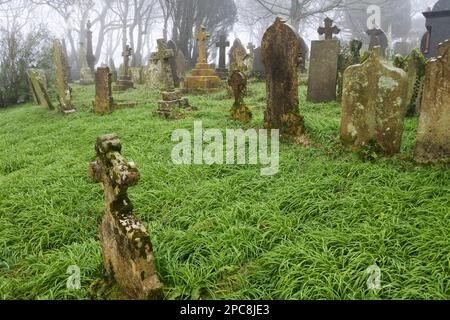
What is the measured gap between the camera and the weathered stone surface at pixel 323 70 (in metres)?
8.59

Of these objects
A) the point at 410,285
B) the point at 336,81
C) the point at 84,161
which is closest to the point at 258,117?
the point at 336,81

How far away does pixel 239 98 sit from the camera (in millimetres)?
7582

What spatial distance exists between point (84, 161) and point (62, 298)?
3.31 m

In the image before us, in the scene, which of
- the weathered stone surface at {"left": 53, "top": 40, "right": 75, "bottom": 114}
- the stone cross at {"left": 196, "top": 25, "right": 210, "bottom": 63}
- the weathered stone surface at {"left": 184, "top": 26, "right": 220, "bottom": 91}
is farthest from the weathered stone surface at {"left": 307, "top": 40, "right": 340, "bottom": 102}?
the weathered stone surface at {"left": 53, "top": 40, "right": 75, "bottom": 114}

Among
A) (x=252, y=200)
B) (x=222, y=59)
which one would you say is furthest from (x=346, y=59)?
(x=222, y=59)

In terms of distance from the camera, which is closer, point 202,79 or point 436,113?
point 436,113

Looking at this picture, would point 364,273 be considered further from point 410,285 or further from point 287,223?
point 287,223

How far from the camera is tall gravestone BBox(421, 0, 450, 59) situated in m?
15.0

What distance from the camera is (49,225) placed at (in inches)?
158

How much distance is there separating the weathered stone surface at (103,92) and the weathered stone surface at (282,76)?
501 cm

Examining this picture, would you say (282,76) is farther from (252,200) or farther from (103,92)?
(103,92)

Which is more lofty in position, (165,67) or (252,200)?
(165,67)

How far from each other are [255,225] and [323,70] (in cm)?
624

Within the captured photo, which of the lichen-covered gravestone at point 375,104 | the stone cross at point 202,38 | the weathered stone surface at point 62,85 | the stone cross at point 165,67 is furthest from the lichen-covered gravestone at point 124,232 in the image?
the stone cross at point 202,38
